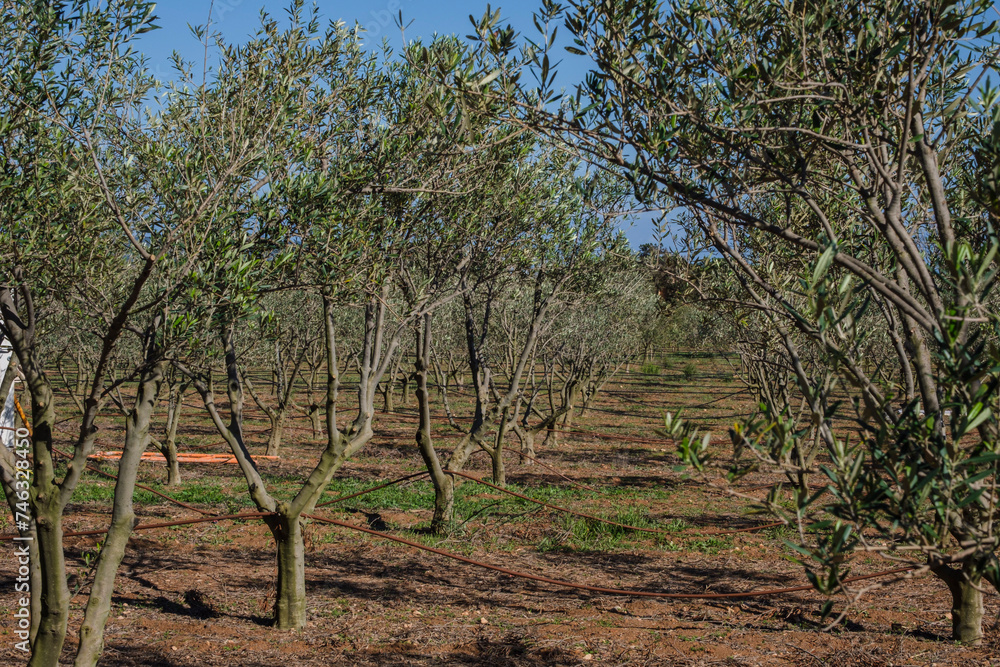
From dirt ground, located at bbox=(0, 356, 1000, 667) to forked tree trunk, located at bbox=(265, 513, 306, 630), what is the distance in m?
0.18

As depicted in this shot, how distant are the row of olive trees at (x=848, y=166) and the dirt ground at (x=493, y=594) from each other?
1.06m

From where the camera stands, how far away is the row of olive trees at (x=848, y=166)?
316 cm

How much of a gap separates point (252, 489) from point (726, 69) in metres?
6.84

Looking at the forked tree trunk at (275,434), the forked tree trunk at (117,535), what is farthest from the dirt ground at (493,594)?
the forked tree trunk at (275,434)

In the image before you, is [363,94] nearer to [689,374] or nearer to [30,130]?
[30,130]

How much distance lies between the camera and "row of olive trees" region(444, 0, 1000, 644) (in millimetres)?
3156

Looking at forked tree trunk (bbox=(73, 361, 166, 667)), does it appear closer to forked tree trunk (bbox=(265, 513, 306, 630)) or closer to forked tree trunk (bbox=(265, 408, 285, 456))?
forked tree trunk (bbox=(265, 513, 306, 630))

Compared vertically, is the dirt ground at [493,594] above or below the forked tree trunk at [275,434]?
below

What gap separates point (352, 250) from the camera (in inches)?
316

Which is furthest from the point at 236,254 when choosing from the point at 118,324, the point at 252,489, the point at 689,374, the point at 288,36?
the point at 689,374

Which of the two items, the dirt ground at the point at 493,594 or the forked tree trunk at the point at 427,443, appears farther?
the forked tree trunk at the point at 427,443

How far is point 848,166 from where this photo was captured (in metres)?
4.58

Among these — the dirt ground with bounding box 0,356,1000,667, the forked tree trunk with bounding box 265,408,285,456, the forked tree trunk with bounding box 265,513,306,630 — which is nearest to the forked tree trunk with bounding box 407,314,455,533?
the dirt ground with bounding box 0,356,1000,667

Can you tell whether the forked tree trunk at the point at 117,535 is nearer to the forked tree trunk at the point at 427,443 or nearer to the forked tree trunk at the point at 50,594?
the forked tree trunk at the point at 50,594
